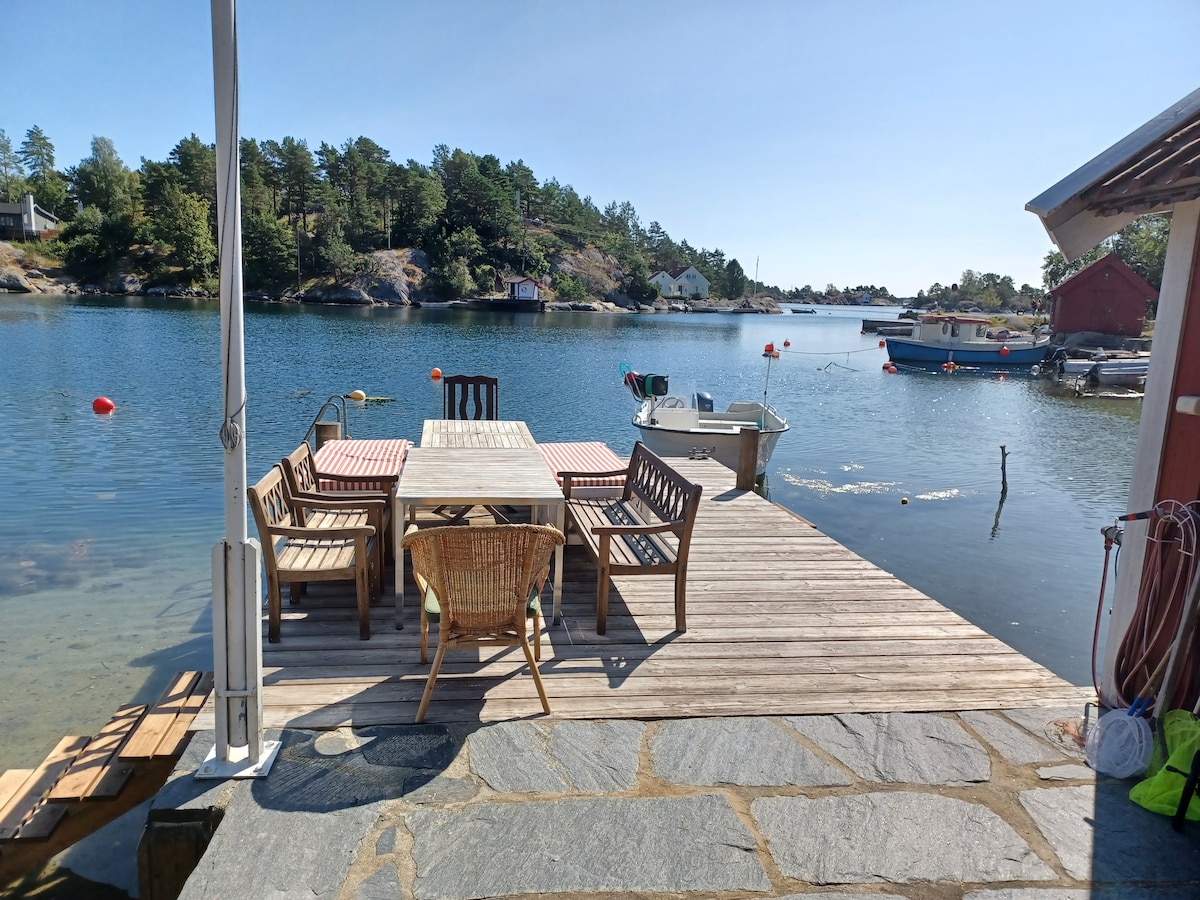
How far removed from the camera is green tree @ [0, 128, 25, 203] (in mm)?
87800

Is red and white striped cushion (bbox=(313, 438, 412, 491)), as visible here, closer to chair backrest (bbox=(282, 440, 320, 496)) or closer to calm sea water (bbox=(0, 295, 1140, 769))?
chair backrest (bbox=(282, 440, 320, 496))

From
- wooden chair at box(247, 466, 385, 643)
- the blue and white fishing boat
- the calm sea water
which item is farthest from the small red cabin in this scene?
wooden chair at box(247, 466, 385, 643)

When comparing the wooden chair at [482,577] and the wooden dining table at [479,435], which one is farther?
the wooden dining table at [479,435]

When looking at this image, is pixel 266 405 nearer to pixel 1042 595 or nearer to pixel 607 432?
pixel 607 432

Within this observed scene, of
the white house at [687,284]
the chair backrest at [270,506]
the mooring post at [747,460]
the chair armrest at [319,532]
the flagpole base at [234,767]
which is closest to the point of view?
the flagpole base at [234,767]

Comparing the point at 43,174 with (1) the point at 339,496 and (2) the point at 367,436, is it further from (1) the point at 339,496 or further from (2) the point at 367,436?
(1) the point at 339,496

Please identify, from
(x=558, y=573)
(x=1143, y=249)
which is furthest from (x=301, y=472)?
(x=1143, y=249)

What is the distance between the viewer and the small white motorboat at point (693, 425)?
1452 cm

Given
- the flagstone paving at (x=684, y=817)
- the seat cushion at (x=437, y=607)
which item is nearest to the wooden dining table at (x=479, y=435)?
the seat cushion at (x=437, y=607)

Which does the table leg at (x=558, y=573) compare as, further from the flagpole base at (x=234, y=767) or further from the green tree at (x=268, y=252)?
the green tree at (x=268, y=252)

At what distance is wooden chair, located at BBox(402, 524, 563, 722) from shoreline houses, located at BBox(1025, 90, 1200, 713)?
2715 millimetres

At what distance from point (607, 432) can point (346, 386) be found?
9.76m

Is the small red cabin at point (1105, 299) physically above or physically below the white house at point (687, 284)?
below

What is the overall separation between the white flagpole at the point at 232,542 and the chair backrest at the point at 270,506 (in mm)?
1134
